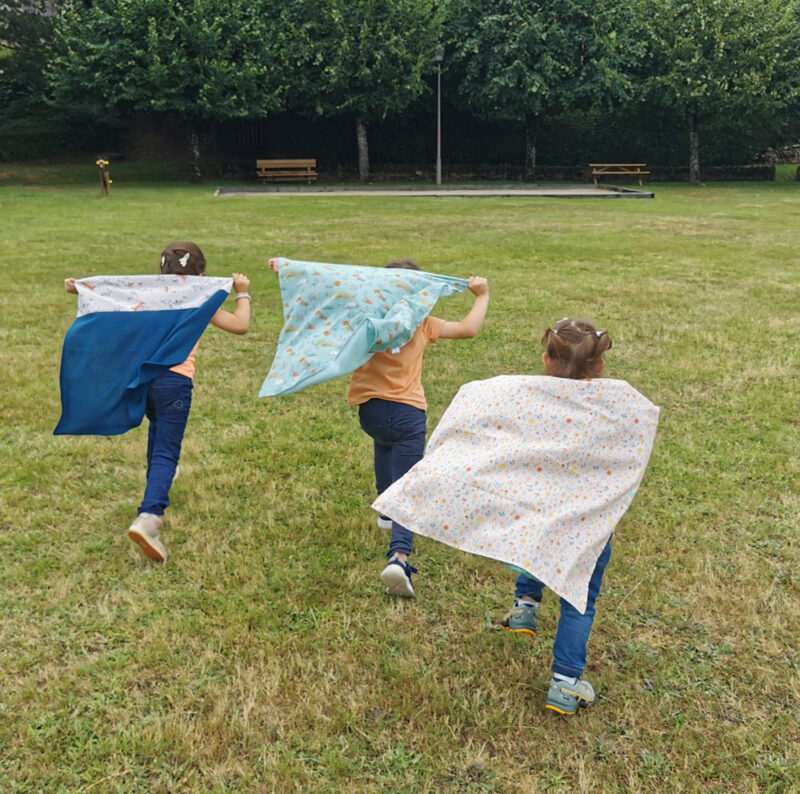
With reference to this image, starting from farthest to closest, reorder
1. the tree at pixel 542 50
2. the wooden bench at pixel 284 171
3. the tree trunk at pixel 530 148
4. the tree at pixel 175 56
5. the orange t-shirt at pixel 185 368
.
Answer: the tree trunk at pixel 530 148 → the wooden bench at pixel 284 171 → the tree at pixel 542 50 → the tree at pixel 175 56 → the orange t-shirt at pixel 185 368

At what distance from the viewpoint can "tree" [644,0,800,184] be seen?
3000 cm

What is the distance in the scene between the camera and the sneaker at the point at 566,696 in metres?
2.86

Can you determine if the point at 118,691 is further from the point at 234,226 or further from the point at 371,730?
the point at 234,226

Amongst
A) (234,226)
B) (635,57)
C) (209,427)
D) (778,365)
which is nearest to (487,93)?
(635,57)

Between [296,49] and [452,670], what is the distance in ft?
100

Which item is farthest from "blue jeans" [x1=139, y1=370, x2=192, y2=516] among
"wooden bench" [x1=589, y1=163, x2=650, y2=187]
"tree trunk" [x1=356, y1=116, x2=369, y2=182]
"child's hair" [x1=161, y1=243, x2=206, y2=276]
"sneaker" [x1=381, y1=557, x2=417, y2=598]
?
"wooden bench" [x1=589, y1=163, x2=650, y2=187]

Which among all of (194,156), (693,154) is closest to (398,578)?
(194,156)

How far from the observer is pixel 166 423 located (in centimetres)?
417

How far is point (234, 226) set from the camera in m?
16.8

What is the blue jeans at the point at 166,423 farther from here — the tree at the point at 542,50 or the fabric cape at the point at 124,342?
the tree at the point at 542,50

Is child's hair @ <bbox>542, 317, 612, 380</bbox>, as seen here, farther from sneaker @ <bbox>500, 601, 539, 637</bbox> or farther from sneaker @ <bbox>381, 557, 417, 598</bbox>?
sneaker @ <bbox>381, 557, 417, 598</bbox>

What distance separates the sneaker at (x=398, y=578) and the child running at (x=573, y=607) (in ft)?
2.73

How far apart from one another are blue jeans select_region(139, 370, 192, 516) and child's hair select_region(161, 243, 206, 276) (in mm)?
606

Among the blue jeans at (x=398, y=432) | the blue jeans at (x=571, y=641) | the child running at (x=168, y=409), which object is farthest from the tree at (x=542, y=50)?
the blue jeans at (x=571, y=641)
